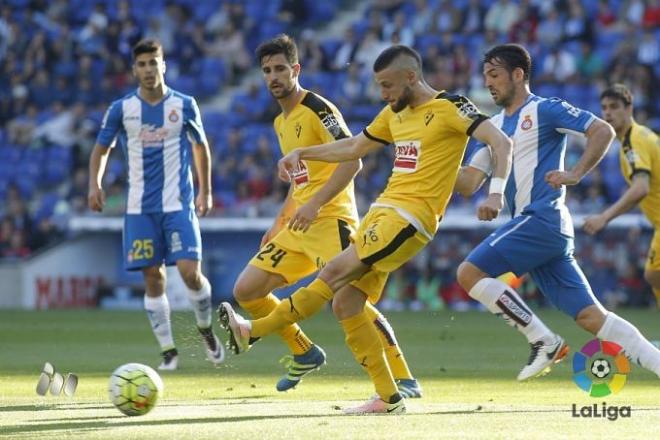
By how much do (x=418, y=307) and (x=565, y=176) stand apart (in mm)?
14017

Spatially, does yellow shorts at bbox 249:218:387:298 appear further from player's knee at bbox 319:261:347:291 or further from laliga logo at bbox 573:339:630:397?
laliga logo at bbox 573:339:630:397

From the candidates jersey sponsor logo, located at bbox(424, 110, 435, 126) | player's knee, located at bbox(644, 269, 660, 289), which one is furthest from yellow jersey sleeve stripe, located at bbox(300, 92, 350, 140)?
player's knee, located at bbox(644, 269, 660, 289)

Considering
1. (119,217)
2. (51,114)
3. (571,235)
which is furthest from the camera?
(51,114)

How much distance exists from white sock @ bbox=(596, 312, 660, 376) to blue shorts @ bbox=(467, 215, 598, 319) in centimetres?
21

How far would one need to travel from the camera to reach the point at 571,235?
30.2ft

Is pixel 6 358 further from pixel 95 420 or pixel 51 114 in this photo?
pixel 51 114

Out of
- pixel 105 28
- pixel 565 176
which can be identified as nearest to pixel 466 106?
pixel 565 176

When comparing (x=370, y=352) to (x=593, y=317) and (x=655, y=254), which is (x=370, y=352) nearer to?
(x=593, y=317)

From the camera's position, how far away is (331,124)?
973 centimetres

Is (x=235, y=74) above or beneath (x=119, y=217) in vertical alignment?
above

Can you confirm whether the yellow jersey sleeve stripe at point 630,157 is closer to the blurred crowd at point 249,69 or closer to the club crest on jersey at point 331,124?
the club crest on jersey at point 331,124

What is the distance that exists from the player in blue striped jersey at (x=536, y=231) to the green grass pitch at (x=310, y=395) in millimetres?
454

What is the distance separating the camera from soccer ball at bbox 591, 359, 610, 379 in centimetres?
1010

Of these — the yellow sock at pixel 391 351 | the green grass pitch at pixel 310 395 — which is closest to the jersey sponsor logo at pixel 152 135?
the green grass pitch at pixel 310 395
